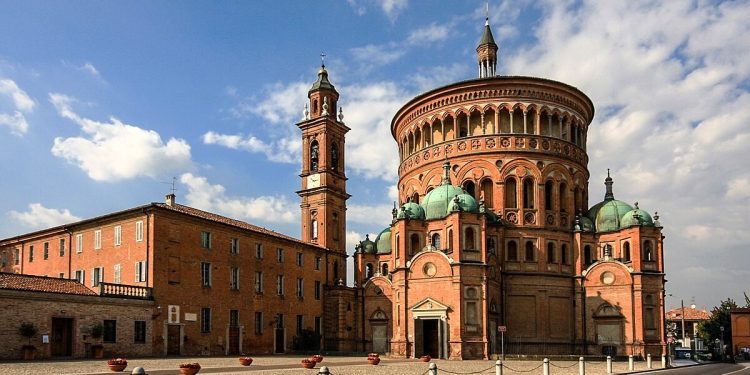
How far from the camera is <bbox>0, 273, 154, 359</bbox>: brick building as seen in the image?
35250mm

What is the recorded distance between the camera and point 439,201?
165ft

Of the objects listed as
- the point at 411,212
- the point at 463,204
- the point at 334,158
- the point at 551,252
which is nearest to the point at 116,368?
the point at 411,212

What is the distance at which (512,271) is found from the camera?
52.2m

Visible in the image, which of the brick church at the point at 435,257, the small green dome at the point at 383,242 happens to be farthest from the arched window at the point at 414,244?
the small green dome at the point at 383,242

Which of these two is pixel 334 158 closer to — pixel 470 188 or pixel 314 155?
pixel 314 155

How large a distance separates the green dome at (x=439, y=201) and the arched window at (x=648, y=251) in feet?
46.0

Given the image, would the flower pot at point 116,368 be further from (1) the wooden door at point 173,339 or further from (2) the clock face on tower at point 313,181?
(2) the clock face on tower at point 313,181

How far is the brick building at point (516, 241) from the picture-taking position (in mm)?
47312

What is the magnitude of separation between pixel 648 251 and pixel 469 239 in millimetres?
14553

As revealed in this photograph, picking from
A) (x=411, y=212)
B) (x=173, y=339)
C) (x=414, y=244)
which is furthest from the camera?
(x=411, y=212)

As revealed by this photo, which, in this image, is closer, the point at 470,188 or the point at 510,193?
the point at 510,193

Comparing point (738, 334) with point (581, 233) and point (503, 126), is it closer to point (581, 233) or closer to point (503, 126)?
point (581, 233)

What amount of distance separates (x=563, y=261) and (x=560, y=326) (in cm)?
482

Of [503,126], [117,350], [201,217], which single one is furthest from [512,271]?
[117,350]
